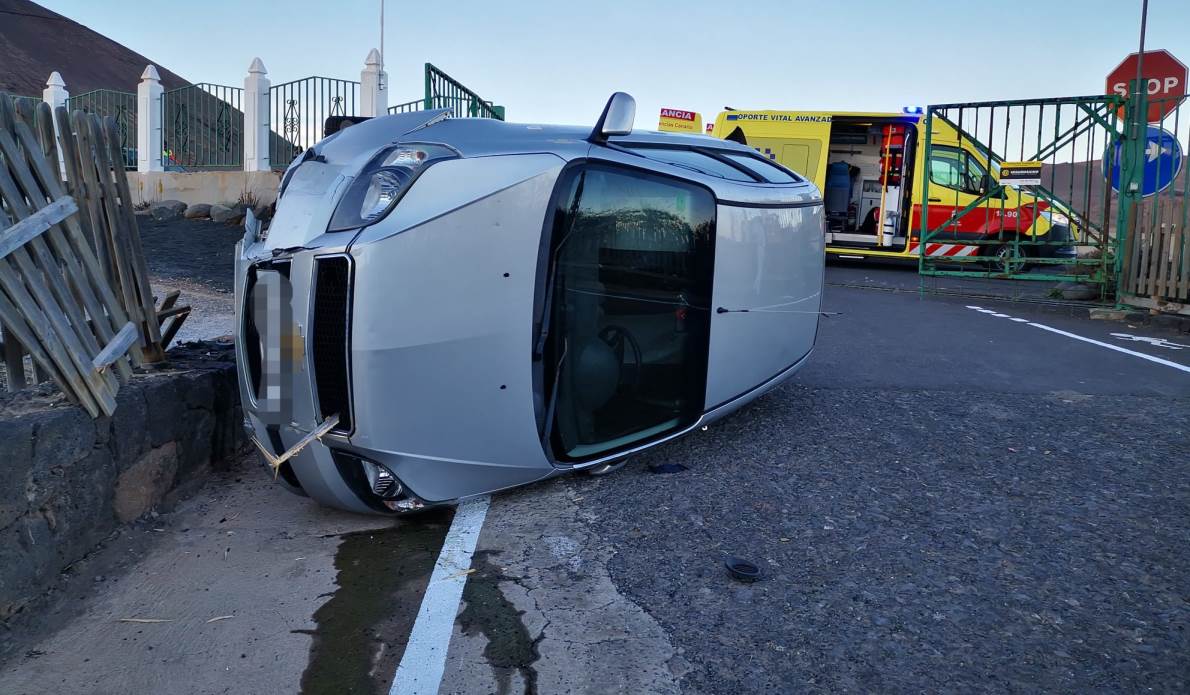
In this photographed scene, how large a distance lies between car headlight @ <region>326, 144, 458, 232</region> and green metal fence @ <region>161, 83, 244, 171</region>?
15.1 metres

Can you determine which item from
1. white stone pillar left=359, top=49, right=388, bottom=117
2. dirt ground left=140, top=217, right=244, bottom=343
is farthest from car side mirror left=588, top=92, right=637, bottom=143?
white stone pillar left=359, top=49, right=388, bottom=117

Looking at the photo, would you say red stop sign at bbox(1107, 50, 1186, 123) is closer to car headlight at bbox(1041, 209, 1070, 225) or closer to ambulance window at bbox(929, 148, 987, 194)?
car headlight at bbox(1041, 209, 1070, 225)

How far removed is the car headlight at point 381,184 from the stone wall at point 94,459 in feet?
4.03

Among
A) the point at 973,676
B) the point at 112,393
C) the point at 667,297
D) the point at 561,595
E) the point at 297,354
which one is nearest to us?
the point at 973,676

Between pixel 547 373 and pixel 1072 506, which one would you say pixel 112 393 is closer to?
pixel 547 373

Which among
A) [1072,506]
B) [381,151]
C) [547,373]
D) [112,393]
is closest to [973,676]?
[1072,506]

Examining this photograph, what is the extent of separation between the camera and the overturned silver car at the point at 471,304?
3.47 m

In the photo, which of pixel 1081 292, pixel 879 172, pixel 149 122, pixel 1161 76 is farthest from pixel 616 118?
pixel 149 122

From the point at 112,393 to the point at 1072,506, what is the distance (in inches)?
159

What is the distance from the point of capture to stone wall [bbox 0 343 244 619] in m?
3.14

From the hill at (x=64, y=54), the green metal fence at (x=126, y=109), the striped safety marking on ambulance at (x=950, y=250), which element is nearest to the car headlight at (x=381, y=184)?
the striped safety marking on ambulance at (x=950, y=250)

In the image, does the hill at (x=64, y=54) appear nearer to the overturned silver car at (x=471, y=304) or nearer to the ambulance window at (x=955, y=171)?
the ambulance window at (x=955, y=171)

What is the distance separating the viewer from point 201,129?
19.1 m

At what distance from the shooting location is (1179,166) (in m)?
11.2
